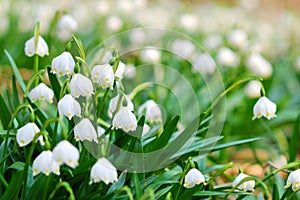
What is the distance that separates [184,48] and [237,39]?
1.33ft

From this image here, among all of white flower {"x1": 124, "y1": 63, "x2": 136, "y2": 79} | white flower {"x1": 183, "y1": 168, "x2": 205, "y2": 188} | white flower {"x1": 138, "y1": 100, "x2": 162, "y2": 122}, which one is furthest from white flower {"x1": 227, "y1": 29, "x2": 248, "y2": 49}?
white flower {"x1": 183, "y1": 168, "x2": 205, "y2": 188}

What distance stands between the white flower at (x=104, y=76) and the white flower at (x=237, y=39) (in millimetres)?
2535

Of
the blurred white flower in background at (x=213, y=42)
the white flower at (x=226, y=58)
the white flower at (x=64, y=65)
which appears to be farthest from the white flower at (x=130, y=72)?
the white flower at (x=64, y=65)

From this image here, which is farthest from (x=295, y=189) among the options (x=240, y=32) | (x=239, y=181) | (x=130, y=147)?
(x=240, y=32)

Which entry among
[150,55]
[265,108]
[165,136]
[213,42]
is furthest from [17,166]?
[213,42]

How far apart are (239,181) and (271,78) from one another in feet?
8.53

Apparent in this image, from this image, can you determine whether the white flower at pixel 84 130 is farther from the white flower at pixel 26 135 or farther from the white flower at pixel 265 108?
the white flower at pixel 265 108

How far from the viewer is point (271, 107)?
1.89m

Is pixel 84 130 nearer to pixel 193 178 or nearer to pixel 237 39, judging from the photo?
pixel 193 178

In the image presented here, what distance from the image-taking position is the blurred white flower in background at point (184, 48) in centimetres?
420

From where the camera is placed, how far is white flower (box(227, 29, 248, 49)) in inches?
162

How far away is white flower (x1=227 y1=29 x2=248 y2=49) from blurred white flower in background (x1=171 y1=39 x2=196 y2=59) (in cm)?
30

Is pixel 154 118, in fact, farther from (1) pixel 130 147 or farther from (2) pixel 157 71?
(2) pixel 157 71

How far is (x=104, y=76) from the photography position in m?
1.70
